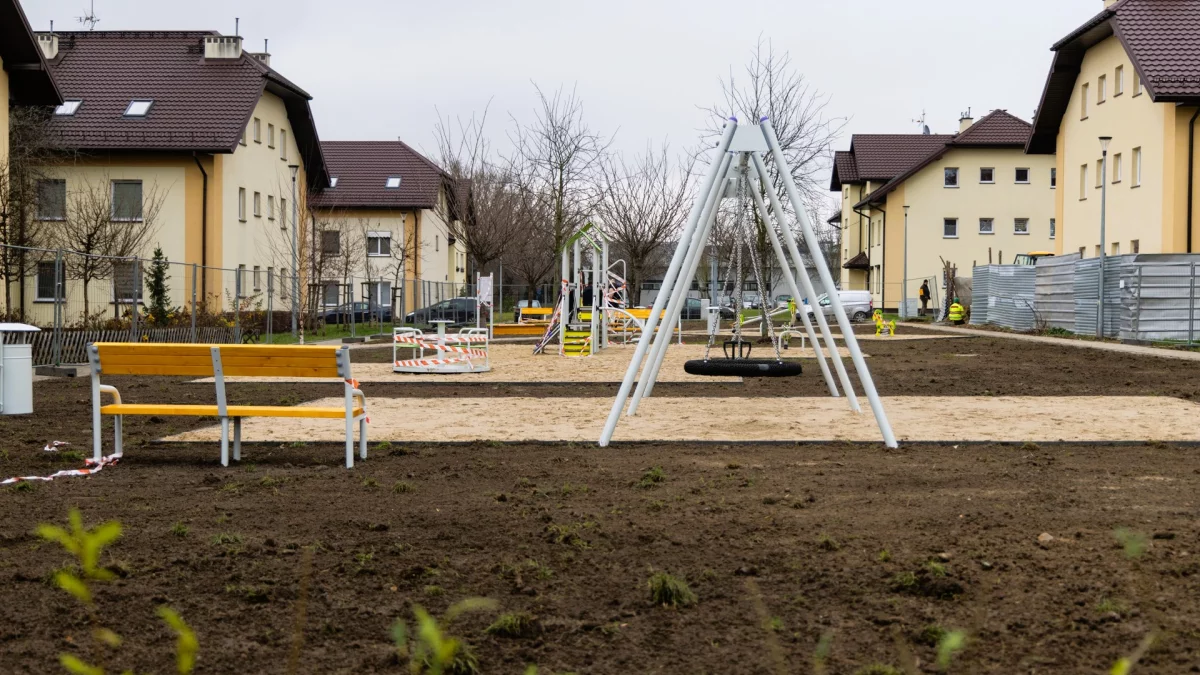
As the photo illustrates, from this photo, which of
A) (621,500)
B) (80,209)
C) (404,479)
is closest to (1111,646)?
(621,500)

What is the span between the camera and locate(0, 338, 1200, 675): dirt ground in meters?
4.29

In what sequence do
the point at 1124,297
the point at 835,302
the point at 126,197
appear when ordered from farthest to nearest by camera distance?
the point at 126,197 → the point at 1124,297 → the point at 835,302

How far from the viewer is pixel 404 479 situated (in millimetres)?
8250

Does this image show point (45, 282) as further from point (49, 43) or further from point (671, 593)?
point (671, 593)

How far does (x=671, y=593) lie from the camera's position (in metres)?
4.92

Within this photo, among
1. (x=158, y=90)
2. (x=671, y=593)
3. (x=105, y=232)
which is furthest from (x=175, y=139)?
(x=671, y=593)

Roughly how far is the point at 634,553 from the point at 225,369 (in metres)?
4.35

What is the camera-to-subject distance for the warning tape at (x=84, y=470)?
27.3ft

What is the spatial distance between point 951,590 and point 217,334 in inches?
974

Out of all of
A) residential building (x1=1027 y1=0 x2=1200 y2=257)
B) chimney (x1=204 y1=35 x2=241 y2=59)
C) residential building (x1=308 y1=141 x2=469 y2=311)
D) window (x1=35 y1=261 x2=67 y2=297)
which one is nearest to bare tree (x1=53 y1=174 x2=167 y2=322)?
window (x1=35 y1=261 x2=67 y2=297)

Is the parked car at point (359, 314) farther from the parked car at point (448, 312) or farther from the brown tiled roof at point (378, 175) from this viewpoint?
the brown tiled roof at point (378, 175)

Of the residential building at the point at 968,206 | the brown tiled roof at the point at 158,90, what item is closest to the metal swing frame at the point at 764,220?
the brown tiled roof at the point at 158,90

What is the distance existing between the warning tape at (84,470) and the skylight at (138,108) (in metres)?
33.6

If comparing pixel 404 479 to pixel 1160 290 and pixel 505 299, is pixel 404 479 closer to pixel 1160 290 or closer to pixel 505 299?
pixel 1160 290
